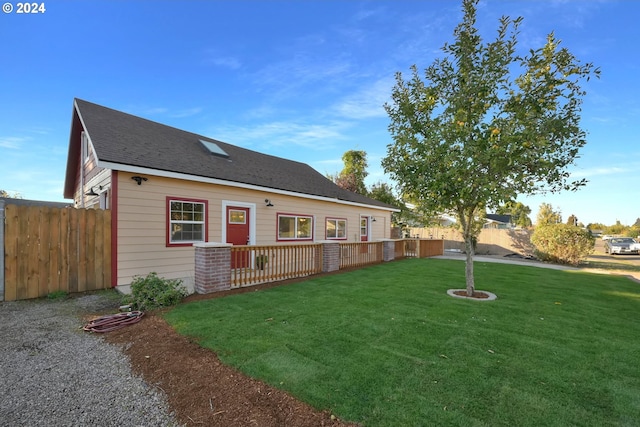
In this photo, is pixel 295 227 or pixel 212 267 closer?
pixel 212 267

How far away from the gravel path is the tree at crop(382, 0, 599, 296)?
5.83 m

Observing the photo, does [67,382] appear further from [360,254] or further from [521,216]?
[521,216]

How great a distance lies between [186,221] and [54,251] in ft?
9.57

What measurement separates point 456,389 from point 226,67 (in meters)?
13.6

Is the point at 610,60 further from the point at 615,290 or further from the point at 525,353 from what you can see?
the point at 525,353

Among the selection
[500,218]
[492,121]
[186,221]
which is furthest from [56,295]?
[500,218]

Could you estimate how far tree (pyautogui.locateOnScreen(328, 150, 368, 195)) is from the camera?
24.3 m

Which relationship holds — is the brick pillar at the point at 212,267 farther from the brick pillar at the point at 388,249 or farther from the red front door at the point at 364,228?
the red front door at the point at 364,228

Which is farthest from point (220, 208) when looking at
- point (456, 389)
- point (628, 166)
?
point (628, 166)

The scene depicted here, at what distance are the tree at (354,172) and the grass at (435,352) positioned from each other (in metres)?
17.9

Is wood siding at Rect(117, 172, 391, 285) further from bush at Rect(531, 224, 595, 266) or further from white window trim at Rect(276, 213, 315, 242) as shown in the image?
bush at Rect(531, 224, 595, 266)

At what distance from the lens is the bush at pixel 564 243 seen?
14.0m

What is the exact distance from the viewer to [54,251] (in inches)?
246

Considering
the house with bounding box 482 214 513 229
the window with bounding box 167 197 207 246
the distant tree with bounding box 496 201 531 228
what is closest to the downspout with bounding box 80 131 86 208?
the window with bounding box 167 197 207 246
